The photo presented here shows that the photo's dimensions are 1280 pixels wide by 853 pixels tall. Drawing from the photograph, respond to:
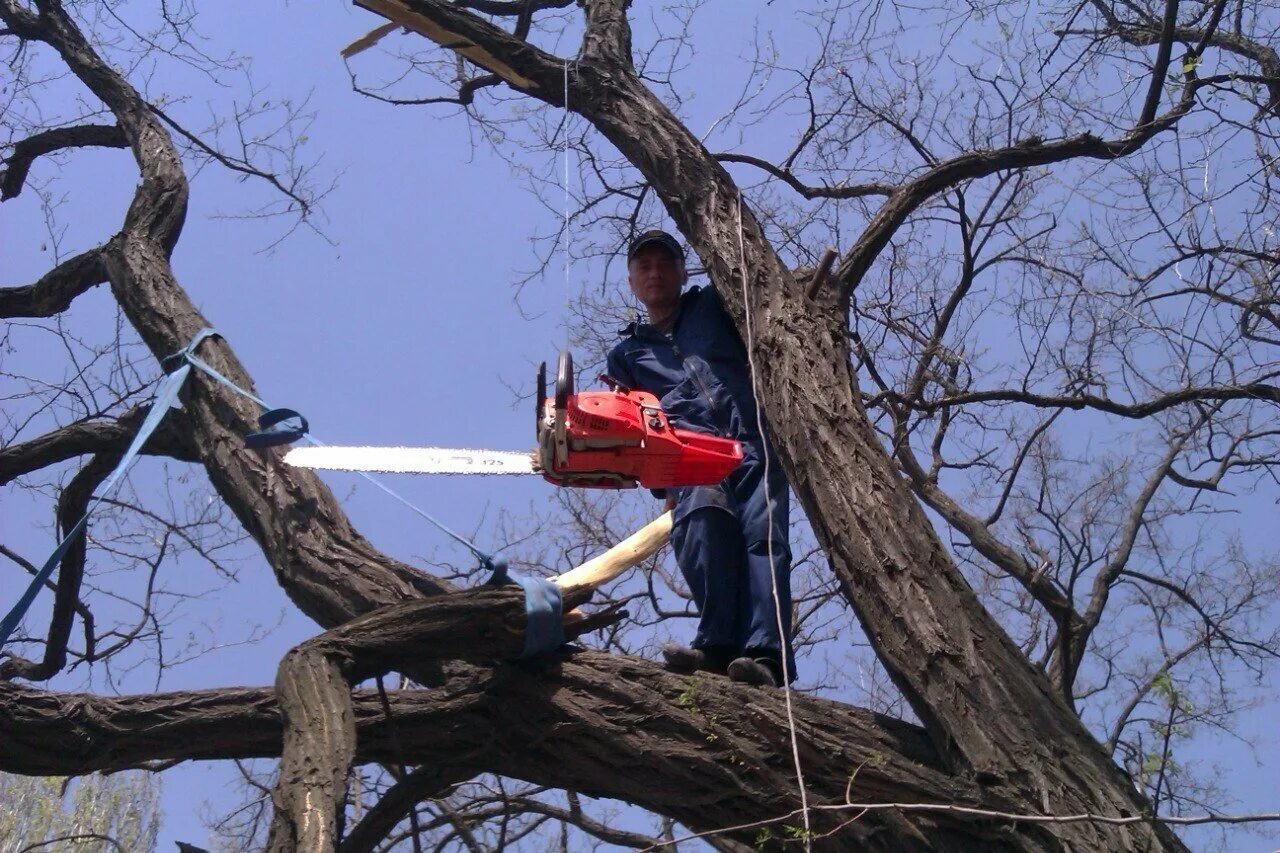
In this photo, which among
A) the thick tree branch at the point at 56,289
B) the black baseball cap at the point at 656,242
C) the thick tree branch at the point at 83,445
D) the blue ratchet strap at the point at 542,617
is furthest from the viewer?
the thick tree branch at the point at 56,289

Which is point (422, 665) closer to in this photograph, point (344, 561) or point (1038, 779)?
point (344, 561)

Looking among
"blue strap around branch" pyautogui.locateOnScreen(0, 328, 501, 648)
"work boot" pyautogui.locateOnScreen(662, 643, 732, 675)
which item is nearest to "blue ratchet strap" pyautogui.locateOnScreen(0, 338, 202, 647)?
"blue strap around branch" pyautogui.locateOnScreen(0, 328, 501, 648)

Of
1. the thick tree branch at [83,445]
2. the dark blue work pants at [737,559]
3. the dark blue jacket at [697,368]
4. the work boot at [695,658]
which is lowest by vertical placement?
the work boot at [695,658]

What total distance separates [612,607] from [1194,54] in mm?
3150

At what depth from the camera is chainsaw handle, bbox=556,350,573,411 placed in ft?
10.4

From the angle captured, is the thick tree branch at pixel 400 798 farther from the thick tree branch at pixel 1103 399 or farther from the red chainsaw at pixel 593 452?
→ the thick tree branch at pixel 1103 399

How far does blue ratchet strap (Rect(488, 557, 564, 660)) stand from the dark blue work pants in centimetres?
46

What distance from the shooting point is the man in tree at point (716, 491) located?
11.7 ft

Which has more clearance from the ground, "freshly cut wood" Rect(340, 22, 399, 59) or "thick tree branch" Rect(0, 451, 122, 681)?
"freshly cut wood" Rect(340, 22, 399, 59)

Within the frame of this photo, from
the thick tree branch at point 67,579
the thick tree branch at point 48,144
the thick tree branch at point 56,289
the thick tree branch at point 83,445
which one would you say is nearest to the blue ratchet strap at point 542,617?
the thick tree branch at point 83,445

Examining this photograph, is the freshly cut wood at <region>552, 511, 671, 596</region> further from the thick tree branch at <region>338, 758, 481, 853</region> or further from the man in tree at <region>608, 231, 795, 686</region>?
the thick tree branch at <region>338, 758, 481, 853</region>

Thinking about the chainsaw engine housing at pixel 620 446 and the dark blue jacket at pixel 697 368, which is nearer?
the chainsaw engine housing at pixel 620 446

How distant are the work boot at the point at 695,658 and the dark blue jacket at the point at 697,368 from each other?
25.7 inches

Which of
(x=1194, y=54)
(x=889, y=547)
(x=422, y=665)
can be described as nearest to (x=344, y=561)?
(x=422, y=665)
